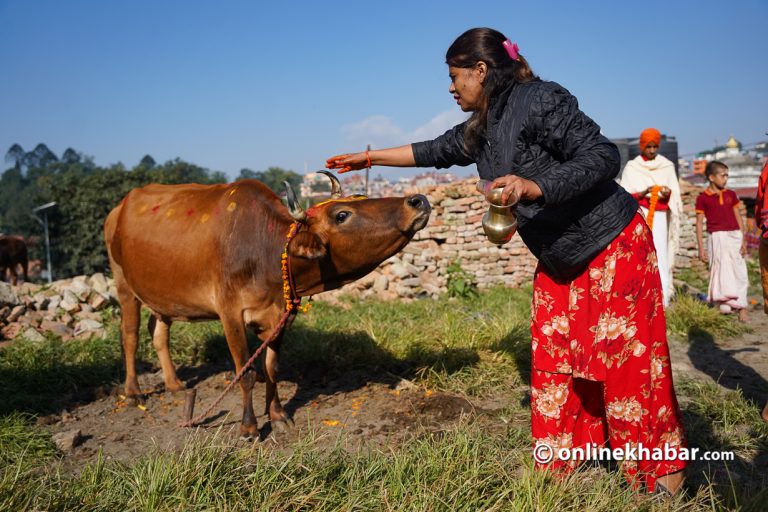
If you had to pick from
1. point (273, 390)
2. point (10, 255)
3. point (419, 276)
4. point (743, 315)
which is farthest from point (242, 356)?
point (10, 255)

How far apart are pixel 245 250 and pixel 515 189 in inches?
92.2

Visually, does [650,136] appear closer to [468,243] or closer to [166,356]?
[468,243]

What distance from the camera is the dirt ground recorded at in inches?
164

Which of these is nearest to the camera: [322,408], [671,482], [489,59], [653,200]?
[489,59]

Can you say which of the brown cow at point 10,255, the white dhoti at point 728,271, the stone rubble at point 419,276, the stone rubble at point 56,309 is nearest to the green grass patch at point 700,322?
the white dhoti at point 728,271

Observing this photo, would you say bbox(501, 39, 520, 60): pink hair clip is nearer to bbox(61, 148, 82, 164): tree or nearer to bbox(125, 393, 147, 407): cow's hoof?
bbox(125, 393, 147, 407): cow's hoof

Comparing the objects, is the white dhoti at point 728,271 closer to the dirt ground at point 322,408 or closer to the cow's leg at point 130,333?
the dirt ground at point 322,408

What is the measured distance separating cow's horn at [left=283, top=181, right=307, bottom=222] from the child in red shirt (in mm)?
5873

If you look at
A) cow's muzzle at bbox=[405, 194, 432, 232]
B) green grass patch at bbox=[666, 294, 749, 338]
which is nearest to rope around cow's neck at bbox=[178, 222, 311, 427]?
cow's muzzle at bbox=[405, 194, 432, 232]

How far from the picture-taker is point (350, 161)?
3682 mm

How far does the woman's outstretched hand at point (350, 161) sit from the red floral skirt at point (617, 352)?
4.49 ft

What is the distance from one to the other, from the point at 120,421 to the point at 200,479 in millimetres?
2527

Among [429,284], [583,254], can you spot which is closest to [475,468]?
[583,254]

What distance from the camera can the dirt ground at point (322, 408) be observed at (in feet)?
13.6
